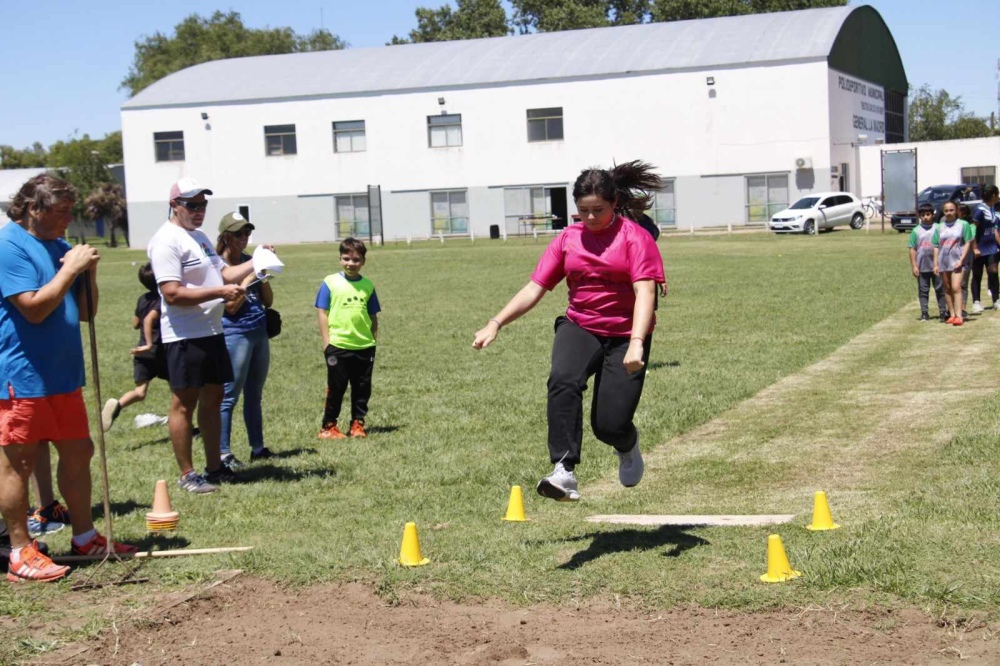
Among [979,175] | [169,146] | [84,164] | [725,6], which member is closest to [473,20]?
[725,6]

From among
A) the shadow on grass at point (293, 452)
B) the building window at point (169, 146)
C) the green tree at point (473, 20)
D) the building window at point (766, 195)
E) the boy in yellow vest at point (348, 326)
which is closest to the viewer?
the shadow on grass at point (293, 452)

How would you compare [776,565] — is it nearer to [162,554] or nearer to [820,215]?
[162,554]

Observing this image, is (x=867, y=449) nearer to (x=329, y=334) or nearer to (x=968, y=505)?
(x=968, y=505)

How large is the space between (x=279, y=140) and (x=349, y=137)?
3879 millimetres

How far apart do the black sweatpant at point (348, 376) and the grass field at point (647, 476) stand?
37cm

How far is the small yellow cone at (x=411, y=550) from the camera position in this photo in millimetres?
6305

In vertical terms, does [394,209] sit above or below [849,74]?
below

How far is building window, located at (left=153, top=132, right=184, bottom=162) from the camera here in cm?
6444

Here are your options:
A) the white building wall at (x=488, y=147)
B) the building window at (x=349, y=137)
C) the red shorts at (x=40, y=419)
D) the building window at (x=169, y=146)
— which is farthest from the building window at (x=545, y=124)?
the red shorts at (x=40, y=419)

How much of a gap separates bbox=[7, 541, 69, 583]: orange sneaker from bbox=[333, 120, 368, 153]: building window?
56.7 metres

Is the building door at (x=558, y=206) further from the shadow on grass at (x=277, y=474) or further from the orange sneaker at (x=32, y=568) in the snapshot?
the orange sneaker at (x=32, y=568)

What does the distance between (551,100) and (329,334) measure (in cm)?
4970

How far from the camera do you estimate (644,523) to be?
7184 millimetres

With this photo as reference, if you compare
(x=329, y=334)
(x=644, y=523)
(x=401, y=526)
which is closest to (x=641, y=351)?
(x=644, y=523)
